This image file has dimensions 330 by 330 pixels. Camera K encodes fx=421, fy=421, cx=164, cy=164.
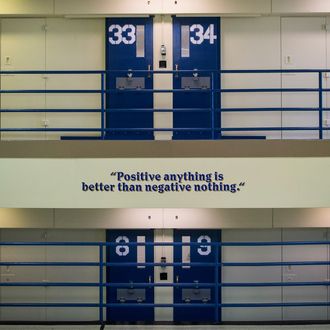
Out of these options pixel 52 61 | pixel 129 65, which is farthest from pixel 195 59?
pixel 52 61

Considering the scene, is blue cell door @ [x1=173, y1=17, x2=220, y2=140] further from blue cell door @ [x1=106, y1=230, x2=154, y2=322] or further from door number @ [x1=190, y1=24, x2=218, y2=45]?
blue cell door @ [x1=106, y1=230, x2=154, y2=322]

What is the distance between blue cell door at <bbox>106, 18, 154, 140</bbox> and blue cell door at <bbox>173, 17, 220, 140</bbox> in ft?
1.49

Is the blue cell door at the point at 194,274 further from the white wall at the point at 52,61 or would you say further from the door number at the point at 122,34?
the door number at the point at 122,34

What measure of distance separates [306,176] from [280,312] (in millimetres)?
3166

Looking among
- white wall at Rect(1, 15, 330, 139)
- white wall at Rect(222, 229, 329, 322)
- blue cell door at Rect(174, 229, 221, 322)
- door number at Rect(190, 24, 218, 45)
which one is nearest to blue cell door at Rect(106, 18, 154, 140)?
white wall at Rect(1, 15, 330, 139)

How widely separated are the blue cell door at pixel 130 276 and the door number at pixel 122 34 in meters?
3.21

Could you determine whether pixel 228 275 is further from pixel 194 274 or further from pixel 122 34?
pixel 122 34

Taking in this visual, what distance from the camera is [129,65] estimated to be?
7098mm

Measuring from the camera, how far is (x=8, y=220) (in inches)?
278

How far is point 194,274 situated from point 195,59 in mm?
3651

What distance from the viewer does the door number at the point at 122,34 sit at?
7070 mm

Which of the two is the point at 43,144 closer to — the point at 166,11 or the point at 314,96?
the point at 166,11

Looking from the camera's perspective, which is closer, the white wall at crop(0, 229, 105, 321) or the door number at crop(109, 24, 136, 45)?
the door number at crop(109, 24, 136, 45)

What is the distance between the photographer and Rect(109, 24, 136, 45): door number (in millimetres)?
7070
